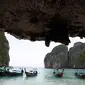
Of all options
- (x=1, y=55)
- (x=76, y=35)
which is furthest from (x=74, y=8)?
(x=1, y=55)

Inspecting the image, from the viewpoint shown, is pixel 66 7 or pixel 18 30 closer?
pixel 66 7

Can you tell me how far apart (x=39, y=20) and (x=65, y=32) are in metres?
0.64

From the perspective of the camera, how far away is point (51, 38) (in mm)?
5016

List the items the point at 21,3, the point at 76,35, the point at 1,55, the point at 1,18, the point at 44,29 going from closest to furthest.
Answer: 1. the point at 21,3
2. the point at 1,18
3. the point at 44,29
4. the point at 76,35
5. the point at 1,55

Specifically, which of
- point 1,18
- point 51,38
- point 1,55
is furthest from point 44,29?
point 1,55

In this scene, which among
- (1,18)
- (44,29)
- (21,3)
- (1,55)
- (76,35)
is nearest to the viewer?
(21,3)

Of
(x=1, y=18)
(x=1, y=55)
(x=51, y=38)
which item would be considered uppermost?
(x=1, y=55)

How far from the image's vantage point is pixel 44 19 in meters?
4.65

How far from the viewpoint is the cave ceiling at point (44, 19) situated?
12.7ft

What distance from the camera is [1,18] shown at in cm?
451

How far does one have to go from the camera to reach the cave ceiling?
3.86 meters

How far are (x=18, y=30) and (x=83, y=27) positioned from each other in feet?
4.79

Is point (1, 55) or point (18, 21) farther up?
point (1, 55)

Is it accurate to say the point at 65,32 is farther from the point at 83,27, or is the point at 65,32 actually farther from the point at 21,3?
the point at 21,3
